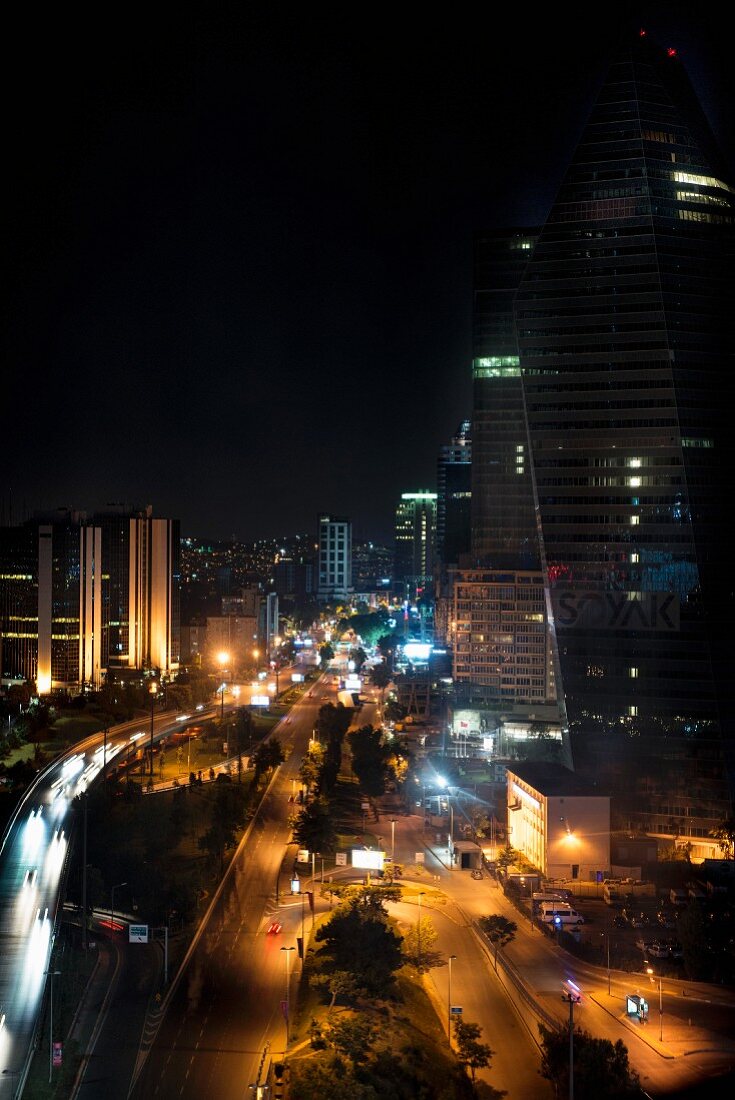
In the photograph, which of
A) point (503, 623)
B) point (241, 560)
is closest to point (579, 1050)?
point (503, 623)

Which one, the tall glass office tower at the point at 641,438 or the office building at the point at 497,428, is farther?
the office building at the point at 497,428

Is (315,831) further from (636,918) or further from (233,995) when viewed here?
(233,995)

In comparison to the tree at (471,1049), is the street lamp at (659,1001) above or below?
below

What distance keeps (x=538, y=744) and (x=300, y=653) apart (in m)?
39.7

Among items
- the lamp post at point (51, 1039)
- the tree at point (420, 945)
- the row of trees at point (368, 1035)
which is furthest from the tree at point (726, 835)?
the lamp post at point (51, 1039)

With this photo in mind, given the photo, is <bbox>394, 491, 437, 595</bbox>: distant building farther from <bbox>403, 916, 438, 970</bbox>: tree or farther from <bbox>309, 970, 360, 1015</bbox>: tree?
<bbox>309, 970, 360, 1015</bbox>: tree

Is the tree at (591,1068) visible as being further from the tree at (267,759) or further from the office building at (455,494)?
the office building at (455,494)

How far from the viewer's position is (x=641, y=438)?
84.9ft

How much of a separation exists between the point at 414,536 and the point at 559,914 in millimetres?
91943

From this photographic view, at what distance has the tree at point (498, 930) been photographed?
17.0 meters

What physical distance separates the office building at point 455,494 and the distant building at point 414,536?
26.0 metres

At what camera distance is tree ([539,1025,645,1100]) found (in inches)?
471

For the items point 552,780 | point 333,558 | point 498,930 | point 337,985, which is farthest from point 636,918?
point 333,558

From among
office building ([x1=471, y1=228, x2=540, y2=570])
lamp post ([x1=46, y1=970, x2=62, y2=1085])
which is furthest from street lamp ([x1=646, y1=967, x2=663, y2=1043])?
office building ([x1=471, y1=228, x2=540, y2=570])
